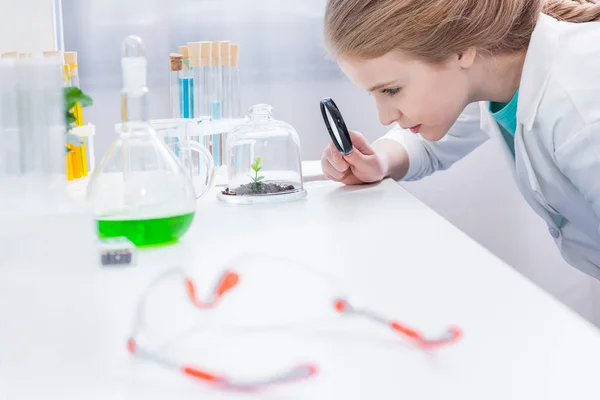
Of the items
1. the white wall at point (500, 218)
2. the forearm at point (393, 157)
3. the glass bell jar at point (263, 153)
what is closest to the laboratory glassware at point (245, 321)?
the glass bell jar at point (263, 153)

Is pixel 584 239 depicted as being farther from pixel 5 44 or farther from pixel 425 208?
pixel 5 44

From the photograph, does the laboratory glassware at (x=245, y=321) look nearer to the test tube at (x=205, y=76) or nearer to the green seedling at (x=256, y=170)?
the green seedling at (x=256, y=170)

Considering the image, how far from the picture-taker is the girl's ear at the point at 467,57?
3.18ft

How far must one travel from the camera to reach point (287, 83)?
5.32ft

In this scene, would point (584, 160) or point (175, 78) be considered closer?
point (584, 160)

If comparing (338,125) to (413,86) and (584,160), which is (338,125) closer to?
(413,86)

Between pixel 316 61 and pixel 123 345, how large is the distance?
1.27 m

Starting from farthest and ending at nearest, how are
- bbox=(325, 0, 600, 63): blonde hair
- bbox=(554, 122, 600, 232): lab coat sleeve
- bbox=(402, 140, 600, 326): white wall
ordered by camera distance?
bbox=(402, 140, 600, 326): white wall, bbox=(325, 0, 600, 63): blonde hair, bbox=(554, 122, 600, 232): lab coat sleeve

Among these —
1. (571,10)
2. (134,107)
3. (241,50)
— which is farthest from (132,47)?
(241,50)

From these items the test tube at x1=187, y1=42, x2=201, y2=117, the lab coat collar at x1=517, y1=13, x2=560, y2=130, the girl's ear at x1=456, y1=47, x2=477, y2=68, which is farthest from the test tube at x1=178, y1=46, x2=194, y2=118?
the lab coat collar at x1=517, y1=13, x2=560, y2=130

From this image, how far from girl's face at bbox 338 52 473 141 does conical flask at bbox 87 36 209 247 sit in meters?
0.39

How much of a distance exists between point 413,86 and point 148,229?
1.59 ft

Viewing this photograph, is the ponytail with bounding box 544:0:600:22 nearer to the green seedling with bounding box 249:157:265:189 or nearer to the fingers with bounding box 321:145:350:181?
the fingers with bounding box 321:145:350:181

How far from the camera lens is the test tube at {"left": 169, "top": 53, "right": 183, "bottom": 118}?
1.24 m
